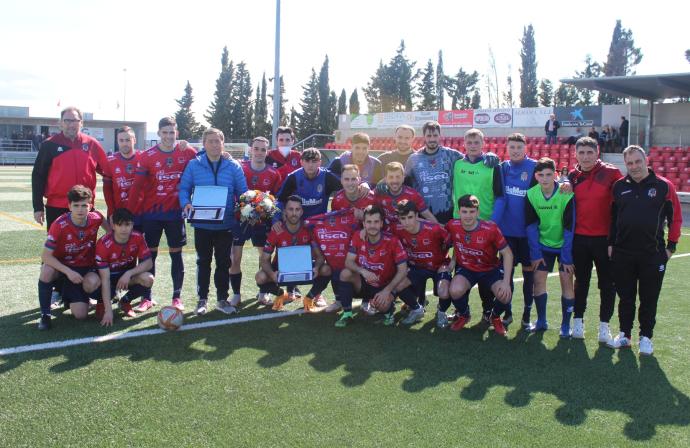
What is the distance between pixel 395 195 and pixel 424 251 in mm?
643

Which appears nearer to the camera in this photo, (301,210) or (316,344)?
(316,344)

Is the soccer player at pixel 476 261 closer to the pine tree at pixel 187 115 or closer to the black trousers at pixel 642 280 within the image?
the black trousers at pixel 642 280

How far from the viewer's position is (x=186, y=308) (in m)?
6.16

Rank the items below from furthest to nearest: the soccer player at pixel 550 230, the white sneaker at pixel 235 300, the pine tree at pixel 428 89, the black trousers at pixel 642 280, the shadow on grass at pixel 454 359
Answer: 1. the pine tree at pixel 428 89
2. the white sneaker at pixel 235 300
3. the soccer player at pixel 550 230
4. the black trousers at pixel 642 280
5. the shadow on grass at pixel 454 359

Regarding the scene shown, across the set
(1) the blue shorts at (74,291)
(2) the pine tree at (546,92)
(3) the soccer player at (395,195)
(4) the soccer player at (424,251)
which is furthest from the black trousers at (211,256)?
(2) the pine tree at (546,92)

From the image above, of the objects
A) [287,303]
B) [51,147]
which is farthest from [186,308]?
[51,147]

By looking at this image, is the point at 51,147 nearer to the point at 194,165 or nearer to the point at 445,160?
the point at 194,165

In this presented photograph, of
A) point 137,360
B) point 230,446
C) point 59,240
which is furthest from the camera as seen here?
point 59,240

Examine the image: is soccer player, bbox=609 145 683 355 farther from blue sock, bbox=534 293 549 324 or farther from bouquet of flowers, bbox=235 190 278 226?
bouquet of flowers, bbox=235 190 278 226

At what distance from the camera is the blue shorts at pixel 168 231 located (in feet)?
20.1

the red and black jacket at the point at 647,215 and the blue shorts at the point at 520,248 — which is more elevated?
the red and black jacket at the point at 647,215

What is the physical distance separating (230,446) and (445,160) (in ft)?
12.6

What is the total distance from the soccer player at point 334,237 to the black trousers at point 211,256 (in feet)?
2.96

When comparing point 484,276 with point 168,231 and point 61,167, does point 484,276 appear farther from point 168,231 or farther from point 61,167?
point 61,167
